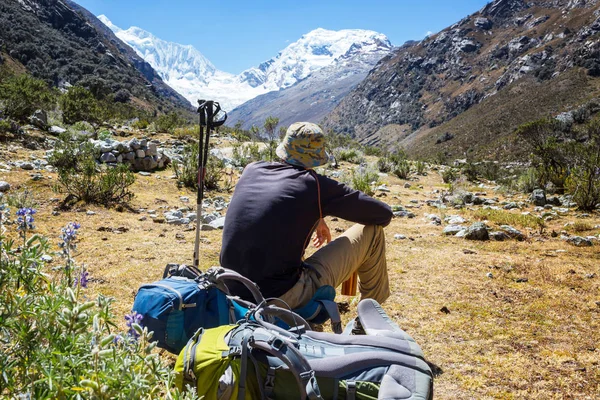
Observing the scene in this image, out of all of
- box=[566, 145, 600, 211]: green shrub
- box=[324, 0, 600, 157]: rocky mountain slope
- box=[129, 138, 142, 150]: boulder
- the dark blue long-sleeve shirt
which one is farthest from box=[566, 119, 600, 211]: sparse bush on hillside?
box=[324, 0, 600, 157]: rocky mountain slope

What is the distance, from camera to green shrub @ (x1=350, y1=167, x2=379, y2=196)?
345 inches

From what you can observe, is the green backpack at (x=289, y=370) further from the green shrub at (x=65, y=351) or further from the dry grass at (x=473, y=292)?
the dry grass at (x=473, y=292)

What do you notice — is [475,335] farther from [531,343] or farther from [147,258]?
[147,258]

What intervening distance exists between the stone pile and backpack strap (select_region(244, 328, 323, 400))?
8.16 meters

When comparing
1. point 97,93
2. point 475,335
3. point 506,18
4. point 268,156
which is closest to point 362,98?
point 506,18

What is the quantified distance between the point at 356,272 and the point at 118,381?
2.32m

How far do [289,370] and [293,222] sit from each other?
1.05 metres

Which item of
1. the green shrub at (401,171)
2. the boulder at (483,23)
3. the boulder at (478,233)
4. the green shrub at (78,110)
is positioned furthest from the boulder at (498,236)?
the boulder at (483,23)

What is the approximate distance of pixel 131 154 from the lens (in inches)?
358

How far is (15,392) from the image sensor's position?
1.04 metres

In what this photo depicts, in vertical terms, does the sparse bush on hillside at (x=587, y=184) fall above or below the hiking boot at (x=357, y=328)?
above

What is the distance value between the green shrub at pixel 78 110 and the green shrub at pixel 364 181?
1033cm

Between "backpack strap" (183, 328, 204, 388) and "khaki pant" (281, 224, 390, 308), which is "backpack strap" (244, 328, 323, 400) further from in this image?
"khaki pant" (281, 224, 390, 308)

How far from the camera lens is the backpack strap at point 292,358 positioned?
1.40 meters
